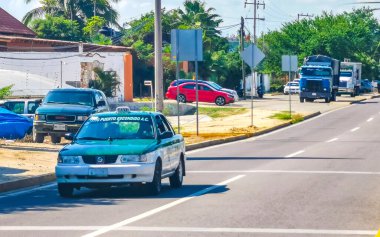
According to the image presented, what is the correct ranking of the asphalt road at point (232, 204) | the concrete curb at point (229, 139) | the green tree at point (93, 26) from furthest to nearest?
the green tree at point (93, 26), the concrete curb at point (229, 139), the asphalt road at point (232, 204)

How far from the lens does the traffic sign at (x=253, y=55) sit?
140 feet

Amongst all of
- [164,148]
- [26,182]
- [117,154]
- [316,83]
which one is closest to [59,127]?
[26,182]

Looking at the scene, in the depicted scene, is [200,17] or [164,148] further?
[200,17]

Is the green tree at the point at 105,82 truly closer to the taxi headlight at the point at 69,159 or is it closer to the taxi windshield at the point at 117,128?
the taxi windshield at the point at 117,128

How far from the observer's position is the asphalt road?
13492 millimetres

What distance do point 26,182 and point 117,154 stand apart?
12.2ft

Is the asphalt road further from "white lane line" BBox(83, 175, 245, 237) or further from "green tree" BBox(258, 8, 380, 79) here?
"green tree" BBox(258, 8, 380, 79)

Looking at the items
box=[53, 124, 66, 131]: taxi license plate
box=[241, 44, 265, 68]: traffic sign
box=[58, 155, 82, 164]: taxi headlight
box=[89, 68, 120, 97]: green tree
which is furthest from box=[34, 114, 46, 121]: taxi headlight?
box=[89, 68, 120, 97]: green tree

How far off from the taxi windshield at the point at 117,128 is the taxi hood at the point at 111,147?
38cm

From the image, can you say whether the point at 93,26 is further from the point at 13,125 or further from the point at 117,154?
the point at 117,154

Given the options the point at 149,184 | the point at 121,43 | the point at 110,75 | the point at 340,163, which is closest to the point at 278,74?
the point at 121,43

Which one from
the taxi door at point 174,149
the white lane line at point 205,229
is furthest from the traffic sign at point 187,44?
the white lane line at point 205,229

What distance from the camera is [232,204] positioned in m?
16.5

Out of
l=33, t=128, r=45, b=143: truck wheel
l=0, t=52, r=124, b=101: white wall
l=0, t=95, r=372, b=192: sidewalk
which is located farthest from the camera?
l=0, t=52, r=124, b=101: white wall
